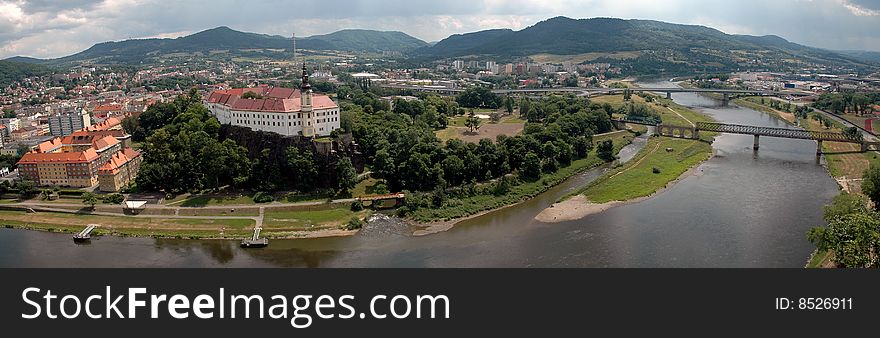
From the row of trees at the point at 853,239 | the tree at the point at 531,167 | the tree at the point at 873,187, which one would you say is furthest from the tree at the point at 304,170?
the tree at the point at 873,187

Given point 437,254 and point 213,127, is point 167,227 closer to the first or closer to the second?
point 213,127

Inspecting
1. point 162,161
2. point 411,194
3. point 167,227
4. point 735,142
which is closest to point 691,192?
point 411,194

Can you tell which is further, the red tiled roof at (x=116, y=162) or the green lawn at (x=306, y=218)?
the red tiled roof at (x=116, y=162)

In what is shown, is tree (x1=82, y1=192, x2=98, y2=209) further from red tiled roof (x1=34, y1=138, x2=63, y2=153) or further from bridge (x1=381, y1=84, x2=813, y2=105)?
bridge (x1=381, y1=84, x2=813, y2=105)

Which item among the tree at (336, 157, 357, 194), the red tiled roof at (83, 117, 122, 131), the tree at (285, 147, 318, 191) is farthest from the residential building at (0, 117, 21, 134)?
the tree at (336, 157, 357, 194)

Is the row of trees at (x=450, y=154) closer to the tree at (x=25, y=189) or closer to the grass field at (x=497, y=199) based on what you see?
the grass field at (x=497, y=199)

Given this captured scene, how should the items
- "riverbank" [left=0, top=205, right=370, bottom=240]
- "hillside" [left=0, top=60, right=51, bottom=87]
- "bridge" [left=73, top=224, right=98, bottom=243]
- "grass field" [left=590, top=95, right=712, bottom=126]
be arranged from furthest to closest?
"hillside" [left=0, top=60, right=51, bottom=87], "grass field" [left=590, top=95, right=712, bottom=126], "riverbank" [left=0, top=205, right=370, bottom=240], "bridge" [left=73, top=224, right=98, bottom=243]

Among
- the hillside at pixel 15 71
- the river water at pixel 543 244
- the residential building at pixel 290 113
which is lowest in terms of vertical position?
the river water at pixel 543 244
